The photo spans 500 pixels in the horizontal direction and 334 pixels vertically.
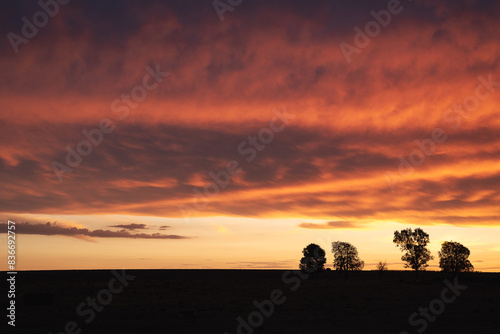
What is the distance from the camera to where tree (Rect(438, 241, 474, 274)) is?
101m

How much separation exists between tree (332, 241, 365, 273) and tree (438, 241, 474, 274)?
924 inches

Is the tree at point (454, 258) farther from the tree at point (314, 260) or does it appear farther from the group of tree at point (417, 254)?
the tree at point (314, 260)

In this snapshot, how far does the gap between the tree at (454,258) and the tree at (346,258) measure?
2346 cm

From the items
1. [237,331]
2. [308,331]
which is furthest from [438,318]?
[237,331]

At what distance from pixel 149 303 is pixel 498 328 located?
36.1 m

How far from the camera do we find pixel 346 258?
12206 cm

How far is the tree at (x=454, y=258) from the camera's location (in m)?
101

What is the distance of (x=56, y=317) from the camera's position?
39156 mm

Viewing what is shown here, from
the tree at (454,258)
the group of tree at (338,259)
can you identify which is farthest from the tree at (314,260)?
the tree at (454,258)

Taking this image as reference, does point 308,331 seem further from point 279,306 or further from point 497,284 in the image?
point 497,284

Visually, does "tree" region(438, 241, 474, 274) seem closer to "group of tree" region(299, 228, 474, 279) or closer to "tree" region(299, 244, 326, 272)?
"group of tree" region(299, 228, 474, 279)

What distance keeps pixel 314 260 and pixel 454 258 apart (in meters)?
42.0

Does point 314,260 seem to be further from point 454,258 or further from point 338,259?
point 454,258

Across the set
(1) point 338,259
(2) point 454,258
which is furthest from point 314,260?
(2) point 454,258
